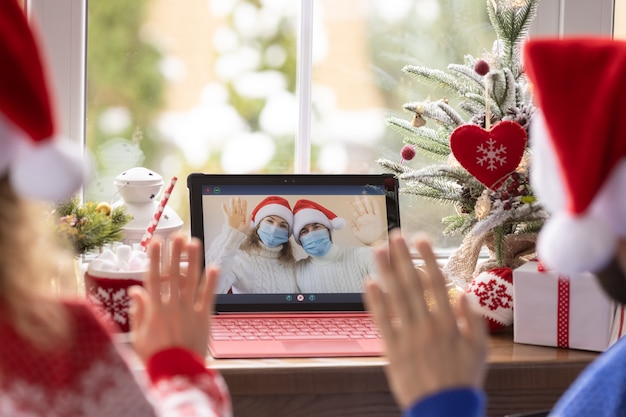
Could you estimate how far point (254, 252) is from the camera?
5.82 feet

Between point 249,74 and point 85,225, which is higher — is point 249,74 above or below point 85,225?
above

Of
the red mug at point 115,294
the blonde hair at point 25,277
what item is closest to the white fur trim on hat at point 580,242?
the blonde hair at point 25,277

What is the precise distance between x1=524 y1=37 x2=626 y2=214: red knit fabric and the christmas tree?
0.78m

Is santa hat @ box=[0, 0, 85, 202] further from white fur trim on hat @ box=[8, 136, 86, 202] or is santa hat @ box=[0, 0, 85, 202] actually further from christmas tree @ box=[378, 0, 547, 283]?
christmas tree @ box=[378, 0, 547, 283]

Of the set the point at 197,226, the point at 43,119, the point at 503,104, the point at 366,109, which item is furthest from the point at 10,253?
the point at 366,109

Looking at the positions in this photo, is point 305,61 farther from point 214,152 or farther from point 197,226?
point 197,226

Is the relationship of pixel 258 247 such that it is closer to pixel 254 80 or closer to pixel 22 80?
pixel 254 80

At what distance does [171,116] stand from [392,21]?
1.72 feet

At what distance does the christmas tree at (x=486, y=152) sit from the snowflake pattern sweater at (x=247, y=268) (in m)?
0.32

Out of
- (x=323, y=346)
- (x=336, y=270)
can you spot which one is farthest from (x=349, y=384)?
(x=336, y=270)

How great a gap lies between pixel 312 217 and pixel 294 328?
23 centimetres

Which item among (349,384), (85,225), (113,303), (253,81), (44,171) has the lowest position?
(349,384)

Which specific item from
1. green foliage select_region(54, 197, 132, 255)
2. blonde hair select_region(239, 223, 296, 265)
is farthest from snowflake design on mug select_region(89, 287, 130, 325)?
blonde hair select_region(239, 223, 296, 265)

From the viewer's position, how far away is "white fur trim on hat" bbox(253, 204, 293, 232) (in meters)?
1.80
